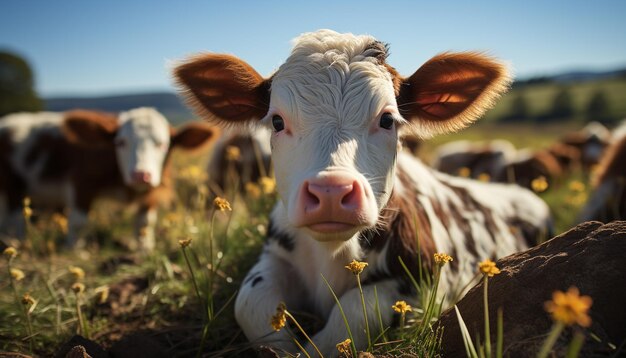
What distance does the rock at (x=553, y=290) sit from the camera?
1986mm

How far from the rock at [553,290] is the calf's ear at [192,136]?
562cm

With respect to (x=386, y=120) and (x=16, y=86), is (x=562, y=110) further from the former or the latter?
(x=386, y=120)

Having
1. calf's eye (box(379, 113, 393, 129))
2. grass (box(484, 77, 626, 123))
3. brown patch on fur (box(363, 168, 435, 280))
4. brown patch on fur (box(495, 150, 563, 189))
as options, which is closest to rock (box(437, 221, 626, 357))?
brown patch on fur (box(363, 168, 435, 280))

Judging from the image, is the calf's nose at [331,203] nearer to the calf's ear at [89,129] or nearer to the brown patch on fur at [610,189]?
the brown patch on fur at [610,189]

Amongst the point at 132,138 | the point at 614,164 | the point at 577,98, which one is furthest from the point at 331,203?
the point at 577,98

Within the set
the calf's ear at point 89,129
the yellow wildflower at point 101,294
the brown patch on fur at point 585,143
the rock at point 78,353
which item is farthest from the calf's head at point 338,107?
the brown patch on fur at point 585,143

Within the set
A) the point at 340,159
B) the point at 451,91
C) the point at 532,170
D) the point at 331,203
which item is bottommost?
the point at 532,170

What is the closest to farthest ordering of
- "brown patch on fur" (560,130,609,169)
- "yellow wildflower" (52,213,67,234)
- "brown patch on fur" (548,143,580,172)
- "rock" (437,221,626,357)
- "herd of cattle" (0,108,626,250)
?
"rock" (437,221,626,357), "yellow wildflower" (52,213,67,234), "herd of cattle" (0,108,626,250), "brown patch on fur" (548,143,580,172), "brown patch on fur" (560,130,609,169)

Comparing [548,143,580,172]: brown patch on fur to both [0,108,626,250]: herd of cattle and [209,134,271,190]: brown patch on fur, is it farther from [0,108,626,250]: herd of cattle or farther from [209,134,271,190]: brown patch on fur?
[209,134,271,190]: brown patch on fur

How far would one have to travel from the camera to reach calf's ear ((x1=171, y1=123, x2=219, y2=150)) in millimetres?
7392

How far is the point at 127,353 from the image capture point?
8.90ft

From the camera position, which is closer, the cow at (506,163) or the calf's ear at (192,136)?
the calf's ear at (192,136)

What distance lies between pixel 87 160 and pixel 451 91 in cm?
594

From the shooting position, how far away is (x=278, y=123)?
2.88 meters
